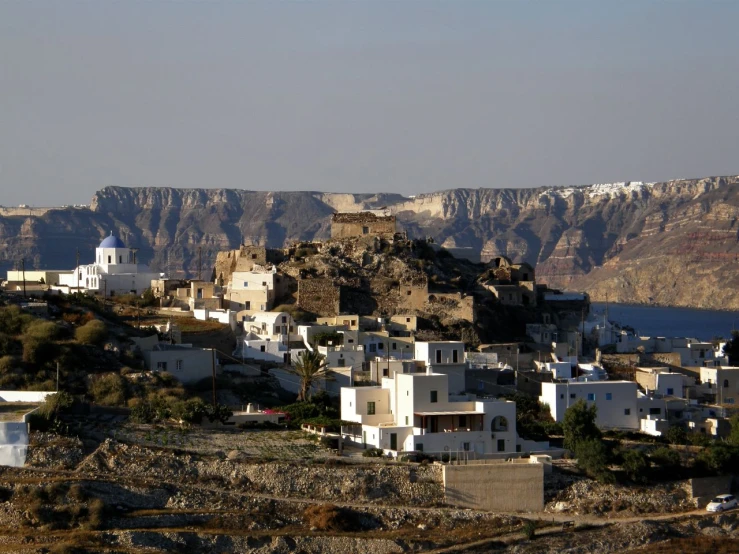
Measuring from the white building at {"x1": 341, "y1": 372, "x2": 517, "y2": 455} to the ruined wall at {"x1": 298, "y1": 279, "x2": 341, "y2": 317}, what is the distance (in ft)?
42.3

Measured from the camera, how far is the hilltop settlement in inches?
1208

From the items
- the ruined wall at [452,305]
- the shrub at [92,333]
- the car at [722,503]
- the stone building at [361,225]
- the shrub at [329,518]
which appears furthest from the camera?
the stone building at [361,225]

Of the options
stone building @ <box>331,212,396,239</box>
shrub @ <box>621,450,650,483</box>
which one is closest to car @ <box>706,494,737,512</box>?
shrub @ <box>621,450,650,483</box>

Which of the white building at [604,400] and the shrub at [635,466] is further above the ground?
the white building at [604,400]

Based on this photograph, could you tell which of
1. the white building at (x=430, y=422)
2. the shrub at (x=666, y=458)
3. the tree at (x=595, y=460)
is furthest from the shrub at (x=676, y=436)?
the white building at (x=430, y=422)

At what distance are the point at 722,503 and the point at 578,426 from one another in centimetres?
390

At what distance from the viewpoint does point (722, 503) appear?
34438mm

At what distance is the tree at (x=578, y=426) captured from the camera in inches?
1423

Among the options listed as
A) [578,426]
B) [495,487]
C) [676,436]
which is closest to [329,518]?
[495,487]

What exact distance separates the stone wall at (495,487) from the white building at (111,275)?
23679 millimetres

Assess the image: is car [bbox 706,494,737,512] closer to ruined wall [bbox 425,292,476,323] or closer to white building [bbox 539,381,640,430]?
white building [bbox 539,381,640,430]

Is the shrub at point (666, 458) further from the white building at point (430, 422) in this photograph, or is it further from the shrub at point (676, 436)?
the white building at point (430, 422)

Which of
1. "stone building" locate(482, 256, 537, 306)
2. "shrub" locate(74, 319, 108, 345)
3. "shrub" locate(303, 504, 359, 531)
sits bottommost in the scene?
"shrub" locate(303, 504, 359, 531)

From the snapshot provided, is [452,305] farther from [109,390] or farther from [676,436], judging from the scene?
[109,390]
